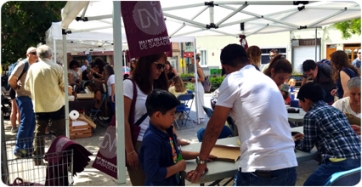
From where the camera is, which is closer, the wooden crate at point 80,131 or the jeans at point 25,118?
the jeans at point 25,118

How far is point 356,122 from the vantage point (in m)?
3.24

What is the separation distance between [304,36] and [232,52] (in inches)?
1010

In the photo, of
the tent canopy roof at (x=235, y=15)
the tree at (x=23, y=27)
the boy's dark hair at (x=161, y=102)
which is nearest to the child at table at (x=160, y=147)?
the boy's dark hair at (x=161, y=102)

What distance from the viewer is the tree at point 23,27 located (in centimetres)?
843

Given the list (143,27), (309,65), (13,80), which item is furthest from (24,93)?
(309,65)

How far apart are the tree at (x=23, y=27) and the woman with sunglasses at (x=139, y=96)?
6.70 meters

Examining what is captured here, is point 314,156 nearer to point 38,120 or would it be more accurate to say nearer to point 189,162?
point 189,162

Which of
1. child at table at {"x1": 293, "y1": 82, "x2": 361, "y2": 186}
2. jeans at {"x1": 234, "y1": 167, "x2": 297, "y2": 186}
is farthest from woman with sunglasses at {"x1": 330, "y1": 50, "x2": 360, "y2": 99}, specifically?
jeans at {"x1": 234, "y1": 167, "x2": 297, "y2": 186}

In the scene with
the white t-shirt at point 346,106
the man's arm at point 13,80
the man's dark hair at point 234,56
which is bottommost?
the white t-shirt at point 346,106

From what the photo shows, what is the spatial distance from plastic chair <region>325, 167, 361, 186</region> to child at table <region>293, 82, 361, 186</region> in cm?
22

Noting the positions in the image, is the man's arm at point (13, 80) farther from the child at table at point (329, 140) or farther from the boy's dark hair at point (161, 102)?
the child at table at point (329, 140)

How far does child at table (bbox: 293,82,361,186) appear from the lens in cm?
249

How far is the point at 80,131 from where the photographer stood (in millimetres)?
7078

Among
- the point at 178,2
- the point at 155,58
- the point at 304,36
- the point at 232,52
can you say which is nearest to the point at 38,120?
the point at 178,2
